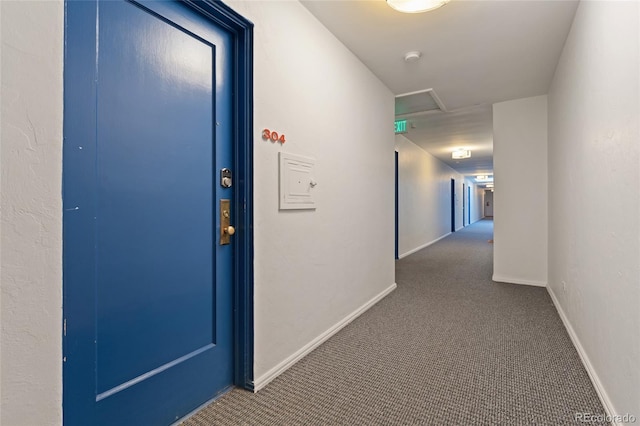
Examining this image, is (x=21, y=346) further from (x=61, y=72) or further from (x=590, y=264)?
(x=590, y=264)

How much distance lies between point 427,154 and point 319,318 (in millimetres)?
7017

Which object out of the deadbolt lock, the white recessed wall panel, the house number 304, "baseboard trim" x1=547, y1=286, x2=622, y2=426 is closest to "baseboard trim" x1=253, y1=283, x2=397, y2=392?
the white recessed wall panel

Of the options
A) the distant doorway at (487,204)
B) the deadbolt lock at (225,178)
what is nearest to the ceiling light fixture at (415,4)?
the deadbolt lock at (225,178)

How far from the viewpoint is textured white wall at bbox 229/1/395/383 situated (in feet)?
5.91

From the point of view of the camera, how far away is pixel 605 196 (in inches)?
62.5

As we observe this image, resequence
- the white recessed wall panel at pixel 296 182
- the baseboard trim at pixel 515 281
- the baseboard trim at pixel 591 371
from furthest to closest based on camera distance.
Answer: the baseboard trim at pixel 515 281, the white recessed wall panel at pixel 296 182, the baseboard trim at pixel 591 371

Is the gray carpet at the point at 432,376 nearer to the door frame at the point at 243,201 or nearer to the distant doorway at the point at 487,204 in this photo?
the door frame at the point at 243,201

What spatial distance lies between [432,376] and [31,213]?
6.74ft

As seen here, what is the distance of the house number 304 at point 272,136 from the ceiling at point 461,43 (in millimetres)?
978

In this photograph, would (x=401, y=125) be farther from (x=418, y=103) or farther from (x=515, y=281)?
(x=515, y=281)

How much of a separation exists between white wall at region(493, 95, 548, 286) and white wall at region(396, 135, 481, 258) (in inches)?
83.8

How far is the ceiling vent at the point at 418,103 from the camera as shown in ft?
12.3

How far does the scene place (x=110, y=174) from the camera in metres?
1.20

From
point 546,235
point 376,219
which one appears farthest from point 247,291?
point 546,235
